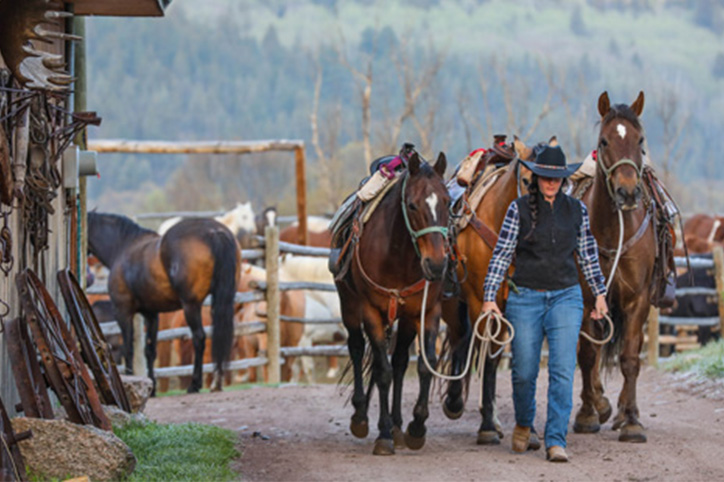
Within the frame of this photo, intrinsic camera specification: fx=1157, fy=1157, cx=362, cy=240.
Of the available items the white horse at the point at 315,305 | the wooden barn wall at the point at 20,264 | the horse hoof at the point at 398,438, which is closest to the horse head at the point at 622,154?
the horse hoof at the point at 398,438

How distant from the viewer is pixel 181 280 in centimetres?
1488

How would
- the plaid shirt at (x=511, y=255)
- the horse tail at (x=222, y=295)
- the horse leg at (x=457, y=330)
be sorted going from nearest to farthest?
1. the plaid shirt at (x=511, y=255)
2. the horse leg at (x=457, y=330)
3. the horse tail at (x=222, y=295)

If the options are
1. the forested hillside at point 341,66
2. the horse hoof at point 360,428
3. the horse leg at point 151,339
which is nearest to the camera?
the horse hoof at point 360,428

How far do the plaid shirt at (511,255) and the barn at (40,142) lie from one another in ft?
9.48

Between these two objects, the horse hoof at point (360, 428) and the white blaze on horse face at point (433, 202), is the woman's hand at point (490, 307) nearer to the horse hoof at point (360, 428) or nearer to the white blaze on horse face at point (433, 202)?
the white blaze on horse face at point (433, 202)

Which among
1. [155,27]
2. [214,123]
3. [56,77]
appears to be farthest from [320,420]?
[155,27]

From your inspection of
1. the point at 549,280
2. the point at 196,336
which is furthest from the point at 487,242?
the point at 196,336

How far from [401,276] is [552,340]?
1.38 m

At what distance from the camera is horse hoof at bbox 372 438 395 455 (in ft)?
28.3

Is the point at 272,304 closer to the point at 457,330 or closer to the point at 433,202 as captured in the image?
the point at 457,330

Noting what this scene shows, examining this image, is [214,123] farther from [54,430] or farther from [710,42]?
[54,430]

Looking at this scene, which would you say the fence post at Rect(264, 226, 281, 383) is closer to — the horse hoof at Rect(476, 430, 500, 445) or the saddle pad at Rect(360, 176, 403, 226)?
the saddle pad at Rect(360, 176, 403, 226)

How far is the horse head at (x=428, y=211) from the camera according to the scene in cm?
818

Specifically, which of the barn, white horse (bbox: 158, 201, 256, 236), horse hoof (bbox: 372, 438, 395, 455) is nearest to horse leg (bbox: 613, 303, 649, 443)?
horse hoof (bbox: 372, 438, 395, 455)
